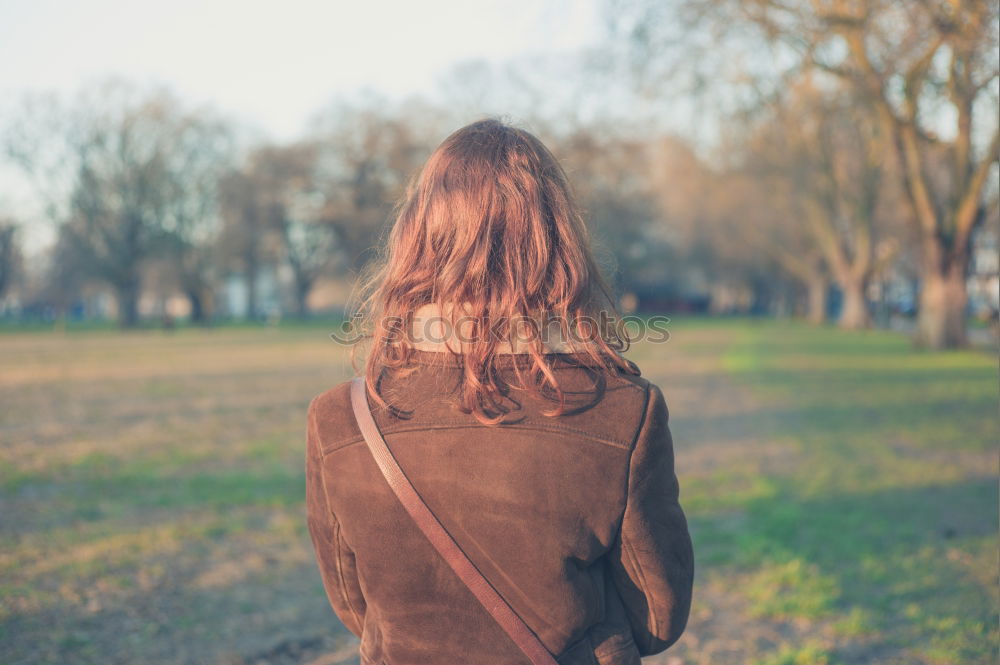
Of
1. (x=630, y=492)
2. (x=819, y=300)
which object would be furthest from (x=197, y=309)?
(x=630, y=492)

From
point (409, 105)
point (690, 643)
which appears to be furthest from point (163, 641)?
point (409, 105)

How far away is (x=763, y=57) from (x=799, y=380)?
725 centimetres

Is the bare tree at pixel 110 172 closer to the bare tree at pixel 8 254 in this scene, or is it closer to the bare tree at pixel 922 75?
the bare tree at pixel 8 254

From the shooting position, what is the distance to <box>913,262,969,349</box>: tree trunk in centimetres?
2211

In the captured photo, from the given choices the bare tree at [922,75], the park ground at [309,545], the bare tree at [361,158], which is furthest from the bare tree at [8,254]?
the bare tree at [922,75]

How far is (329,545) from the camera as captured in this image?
1.85 metres

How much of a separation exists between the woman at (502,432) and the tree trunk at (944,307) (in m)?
23.6

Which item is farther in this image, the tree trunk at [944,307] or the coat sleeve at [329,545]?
the tree trunk at [944,307]

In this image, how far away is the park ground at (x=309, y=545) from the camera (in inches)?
166

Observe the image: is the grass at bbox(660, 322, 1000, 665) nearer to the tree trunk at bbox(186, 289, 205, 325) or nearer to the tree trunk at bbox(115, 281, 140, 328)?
the tree trunk at bbox(115, 281, 140, 328)

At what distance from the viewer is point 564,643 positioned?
5.47 ft

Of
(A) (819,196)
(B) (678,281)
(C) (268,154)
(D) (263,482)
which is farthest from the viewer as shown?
(B) (678,281)

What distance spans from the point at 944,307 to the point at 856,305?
19439 mm

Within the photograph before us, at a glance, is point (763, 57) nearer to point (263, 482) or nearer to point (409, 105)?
point (263, 482)
